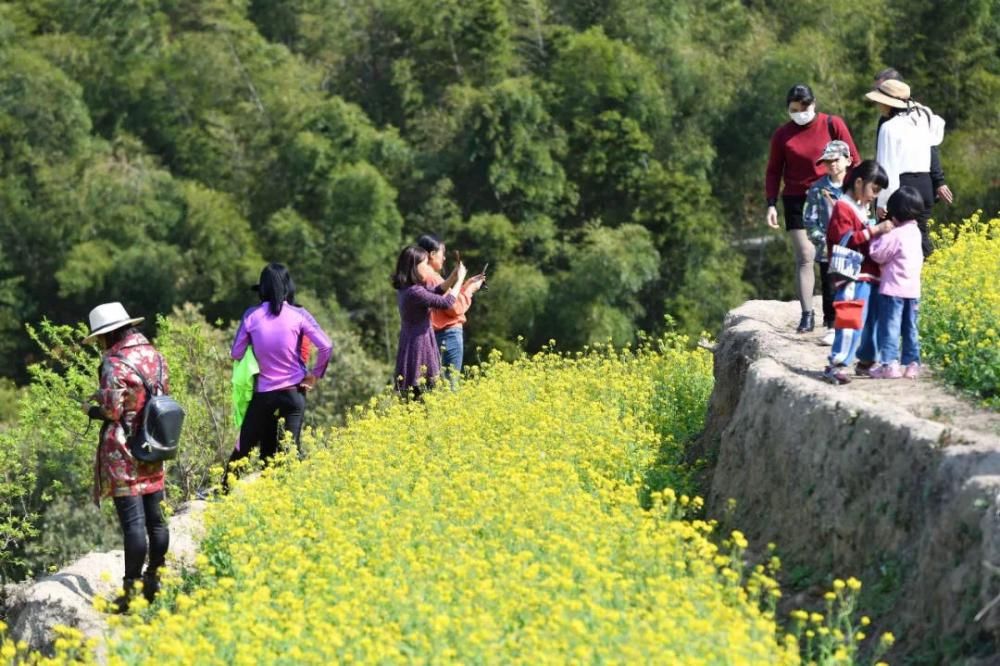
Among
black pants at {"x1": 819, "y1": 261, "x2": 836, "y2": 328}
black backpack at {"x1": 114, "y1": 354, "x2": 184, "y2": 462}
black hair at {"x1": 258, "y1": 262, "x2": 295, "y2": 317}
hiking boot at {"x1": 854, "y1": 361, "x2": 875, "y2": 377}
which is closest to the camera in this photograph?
black backpack at {"x1": 114, "y1": 354, "x2": 184, "y2": 462}

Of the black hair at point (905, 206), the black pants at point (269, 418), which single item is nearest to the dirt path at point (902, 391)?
the black hair at point (905, 206)

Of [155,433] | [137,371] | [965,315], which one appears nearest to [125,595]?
[155,433]

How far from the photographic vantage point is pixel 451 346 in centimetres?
1480

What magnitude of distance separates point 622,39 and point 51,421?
4039 centimetres

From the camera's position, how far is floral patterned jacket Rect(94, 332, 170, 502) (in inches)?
417

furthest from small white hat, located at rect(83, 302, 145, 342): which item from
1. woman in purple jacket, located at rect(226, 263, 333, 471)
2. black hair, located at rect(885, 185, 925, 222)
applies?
black hair, located at rect(885, 185, 925, 222)

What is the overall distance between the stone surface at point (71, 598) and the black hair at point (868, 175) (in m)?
4.87

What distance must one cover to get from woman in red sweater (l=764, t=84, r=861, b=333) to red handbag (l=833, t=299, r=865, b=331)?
1489 mm

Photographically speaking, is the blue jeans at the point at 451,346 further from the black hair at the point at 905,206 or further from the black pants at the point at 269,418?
the black hair at the point at 905,206

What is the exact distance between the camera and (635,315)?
54.3 metres

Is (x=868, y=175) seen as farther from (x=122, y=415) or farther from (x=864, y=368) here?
(x=122, y=415)

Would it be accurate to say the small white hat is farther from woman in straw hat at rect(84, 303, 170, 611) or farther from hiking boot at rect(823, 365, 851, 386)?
hiking boot at rect(823, 365, 851, 386)

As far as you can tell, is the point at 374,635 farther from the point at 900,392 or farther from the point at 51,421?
the point at 51,421

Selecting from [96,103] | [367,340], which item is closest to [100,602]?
[367,340]
